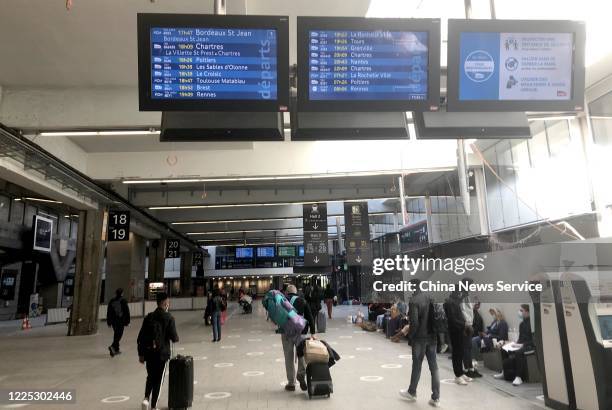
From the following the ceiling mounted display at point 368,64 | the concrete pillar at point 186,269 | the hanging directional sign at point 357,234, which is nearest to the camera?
the ceiling mounted display at point 368,64

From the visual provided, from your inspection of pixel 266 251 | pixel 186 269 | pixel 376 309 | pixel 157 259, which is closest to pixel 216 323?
pixel 376 309

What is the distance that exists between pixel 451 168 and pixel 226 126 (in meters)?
9.75

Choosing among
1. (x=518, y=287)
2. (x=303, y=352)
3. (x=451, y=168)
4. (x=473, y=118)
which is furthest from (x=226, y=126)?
(x=451, y=168)

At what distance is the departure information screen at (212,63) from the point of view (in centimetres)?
361

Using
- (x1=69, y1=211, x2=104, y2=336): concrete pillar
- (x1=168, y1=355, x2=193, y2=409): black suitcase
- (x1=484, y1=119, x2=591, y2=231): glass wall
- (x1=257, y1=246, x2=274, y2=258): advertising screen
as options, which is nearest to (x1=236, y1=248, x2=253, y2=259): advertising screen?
(x1=257, y1=246, x2=274, y2=258): advertising screen

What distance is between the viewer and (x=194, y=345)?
12023 mm

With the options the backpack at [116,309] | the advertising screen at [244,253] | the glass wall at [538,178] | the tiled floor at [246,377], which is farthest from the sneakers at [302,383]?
the advertising screen at [244,253]

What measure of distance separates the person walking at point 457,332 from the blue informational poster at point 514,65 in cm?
450

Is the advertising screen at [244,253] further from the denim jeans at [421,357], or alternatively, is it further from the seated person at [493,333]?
the denim jeans at [421,357]

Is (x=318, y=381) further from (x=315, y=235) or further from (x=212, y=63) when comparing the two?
(x=315, y=235)

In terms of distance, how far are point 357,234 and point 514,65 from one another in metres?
13.7

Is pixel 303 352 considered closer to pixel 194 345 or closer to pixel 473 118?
pixel 473 118

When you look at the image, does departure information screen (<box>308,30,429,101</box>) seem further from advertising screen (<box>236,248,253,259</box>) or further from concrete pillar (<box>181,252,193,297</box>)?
advertising screen (<box>236,248,253,259</box>)

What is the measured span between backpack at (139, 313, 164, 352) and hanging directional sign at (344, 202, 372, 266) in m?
11.9
